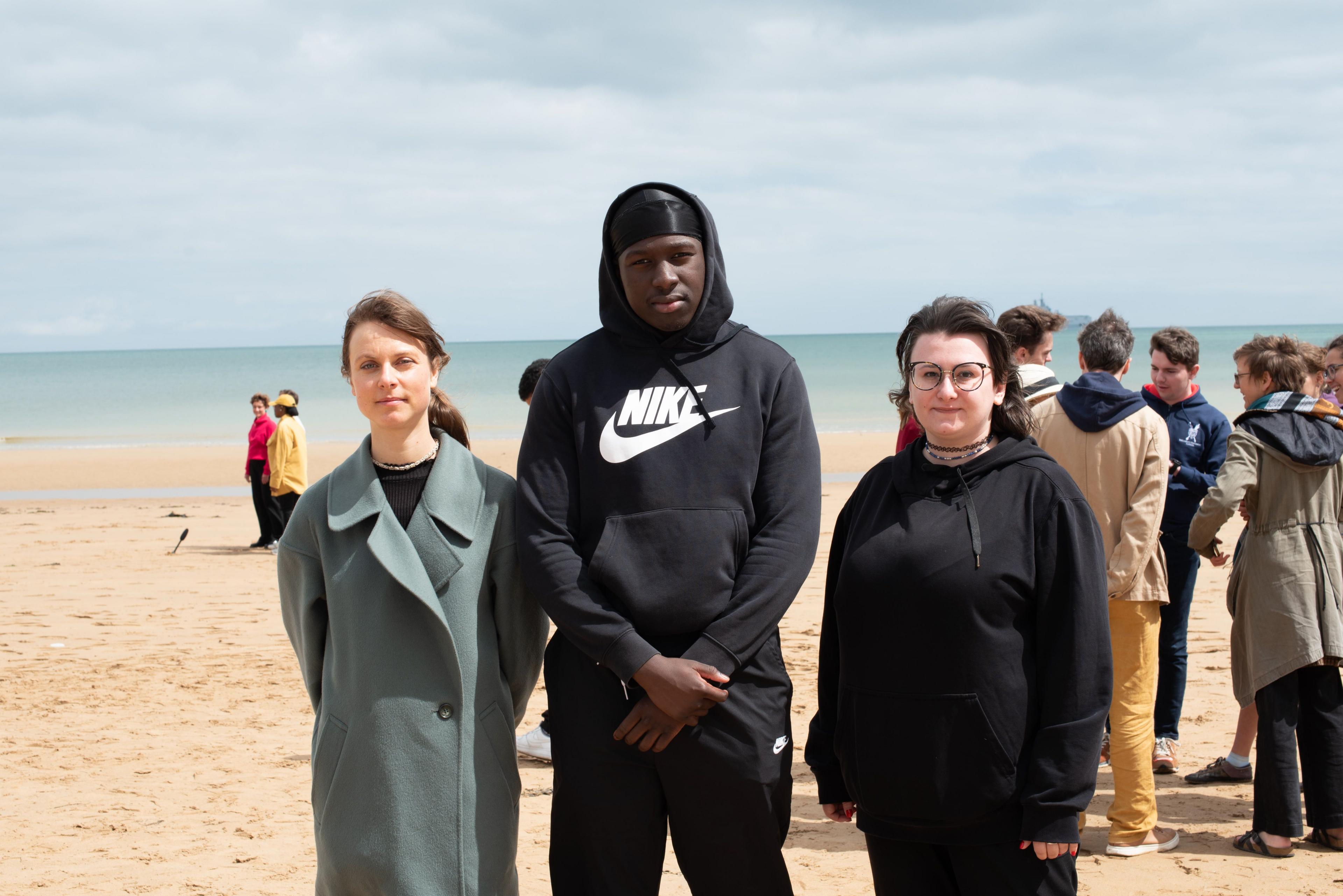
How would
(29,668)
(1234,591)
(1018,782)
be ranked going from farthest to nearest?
(29,668), (1234,591), (1018,782)

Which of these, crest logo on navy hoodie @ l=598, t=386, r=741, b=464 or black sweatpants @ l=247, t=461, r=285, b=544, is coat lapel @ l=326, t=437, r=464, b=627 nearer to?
crest logo on navy hoodie @ l=598, t=386, r=741, b=464

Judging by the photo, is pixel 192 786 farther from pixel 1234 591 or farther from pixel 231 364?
pixel 231 364

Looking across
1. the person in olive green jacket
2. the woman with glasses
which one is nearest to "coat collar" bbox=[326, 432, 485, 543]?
the woman with glasses

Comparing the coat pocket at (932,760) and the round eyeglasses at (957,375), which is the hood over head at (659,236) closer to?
the round eyeglasses at (957,375)

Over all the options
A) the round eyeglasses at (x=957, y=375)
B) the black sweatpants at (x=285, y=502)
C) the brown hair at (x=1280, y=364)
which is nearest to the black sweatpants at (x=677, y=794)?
the round eyeglasses at (x=957, y=375)

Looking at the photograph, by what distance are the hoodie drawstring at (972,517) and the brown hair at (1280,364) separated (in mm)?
2469

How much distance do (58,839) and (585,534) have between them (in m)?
3.44

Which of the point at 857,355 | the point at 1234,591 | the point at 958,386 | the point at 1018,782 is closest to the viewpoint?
the point at 1018,782

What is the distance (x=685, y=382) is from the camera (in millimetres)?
2719

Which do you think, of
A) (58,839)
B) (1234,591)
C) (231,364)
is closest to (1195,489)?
(1234,591)

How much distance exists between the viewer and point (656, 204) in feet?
8.83

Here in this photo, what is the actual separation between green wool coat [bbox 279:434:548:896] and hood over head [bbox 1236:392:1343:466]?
3306 mm

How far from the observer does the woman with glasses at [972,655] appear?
2375mm

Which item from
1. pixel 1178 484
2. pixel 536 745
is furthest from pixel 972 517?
pixel 536 745
